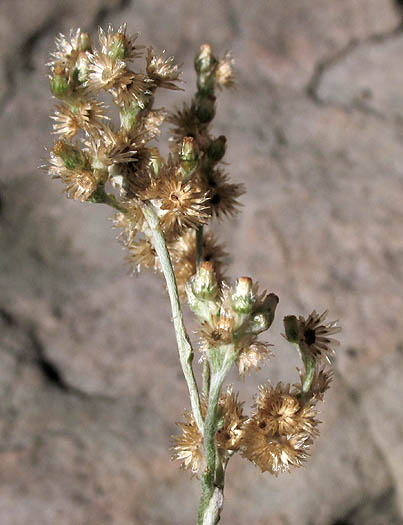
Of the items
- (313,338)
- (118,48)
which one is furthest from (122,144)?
(313,338)

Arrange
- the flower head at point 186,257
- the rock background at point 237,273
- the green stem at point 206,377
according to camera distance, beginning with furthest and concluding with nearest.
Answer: the rock background at point 237,273 → the flower head at point 186,257 → the green stem at point 206,377

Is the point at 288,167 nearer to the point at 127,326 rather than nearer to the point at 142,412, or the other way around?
the point at 127,326

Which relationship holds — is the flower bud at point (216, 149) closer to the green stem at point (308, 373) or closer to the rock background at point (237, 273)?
the green stem at point (308, 373)

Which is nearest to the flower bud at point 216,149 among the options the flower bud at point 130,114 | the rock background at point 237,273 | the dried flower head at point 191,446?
the flower bud at point 130,114

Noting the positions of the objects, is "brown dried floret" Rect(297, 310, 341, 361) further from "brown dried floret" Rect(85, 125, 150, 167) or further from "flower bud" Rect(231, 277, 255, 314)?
"brown dried floret" Rect(85, 125, 150, 167)

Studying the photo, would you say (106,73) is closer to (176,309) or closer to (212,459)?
(176,309)

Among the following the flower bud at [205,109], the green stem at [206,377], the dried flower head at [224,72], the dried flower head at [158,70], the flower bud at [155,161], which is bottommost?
the green stem at [206,377]

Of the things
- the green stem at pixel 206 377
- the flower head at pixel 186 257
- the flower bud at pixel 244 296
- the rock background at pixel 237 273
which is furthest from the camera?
the rock background at pixel 237 273

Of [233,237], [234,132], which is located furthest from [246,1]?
[233,237]
